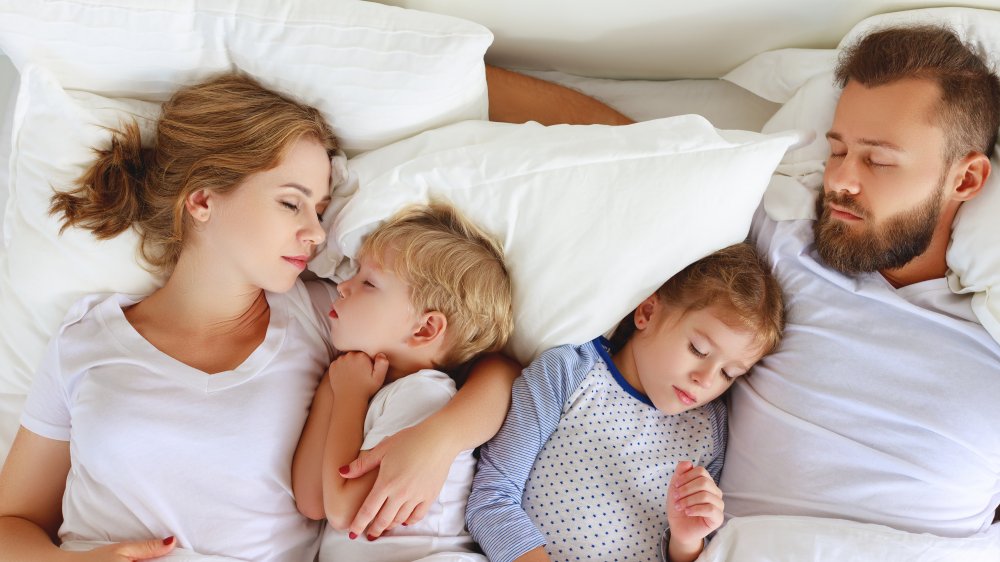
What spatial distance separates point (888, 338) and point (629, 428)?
58 centimetres

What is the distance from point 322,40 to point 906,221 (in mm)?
1296

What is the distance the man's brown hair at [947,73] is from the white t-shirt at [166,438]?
1.44m

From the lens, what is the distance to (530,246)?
63.8 inches

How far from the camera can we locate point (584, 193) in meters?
1.57

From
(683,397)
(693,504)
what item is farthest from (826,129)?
(693,504)

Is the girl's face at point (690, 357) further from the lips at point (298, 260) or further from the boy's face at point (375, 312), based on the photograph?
the lips at point (298, 260)

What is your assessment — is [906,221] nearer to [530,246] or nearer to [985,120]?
[985,120]

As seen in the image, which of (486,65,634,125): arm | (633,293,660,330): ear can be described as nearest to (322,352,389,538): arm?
(633,293,660,330): ear

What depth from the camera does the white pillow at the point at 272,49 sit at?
152cm

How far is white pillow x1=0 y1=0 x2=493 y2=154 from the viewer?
1521 millimetres

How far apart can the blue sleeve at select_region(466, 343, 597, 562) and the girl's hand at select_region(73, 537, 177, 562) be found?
0.59m

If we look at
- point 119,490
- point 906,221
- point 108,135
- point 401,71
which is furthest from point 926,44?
point 119,490

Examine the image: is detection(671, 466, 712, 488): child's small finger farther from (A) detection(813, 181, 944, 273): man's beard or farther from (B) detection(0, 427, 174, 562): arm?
(B) detection(0, 427, 174, 562): arm

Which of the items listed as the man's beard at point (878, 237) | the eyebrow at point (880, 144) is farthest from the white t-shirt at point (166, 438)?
the eyebrow at point (880, 144)
